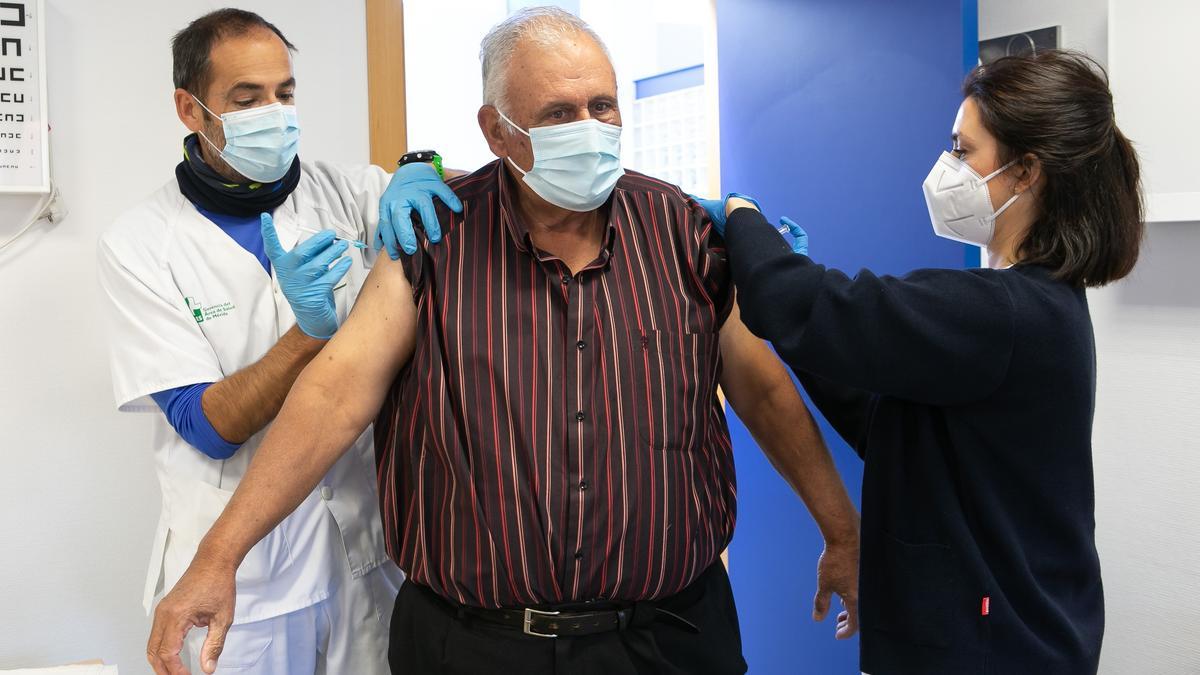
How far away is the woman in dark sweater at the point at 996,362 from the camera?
1.30m

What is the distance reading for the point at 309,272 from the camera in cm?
155

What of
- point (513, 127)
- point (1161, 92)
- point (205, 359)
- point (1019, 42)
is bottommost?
point (205, 359)

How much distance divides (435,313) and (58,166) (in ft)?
4.23

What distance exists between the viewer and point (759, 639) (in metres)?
2.74

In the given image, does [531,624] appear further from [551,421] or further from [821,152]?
[821,152]

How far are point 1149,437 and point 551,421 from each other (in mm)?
1528

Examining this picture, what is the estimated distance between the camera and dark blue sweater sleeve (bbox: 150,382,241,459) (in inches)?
64.7

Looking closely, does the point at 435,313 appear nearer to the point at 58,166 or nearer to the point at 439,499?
the point at 439,499

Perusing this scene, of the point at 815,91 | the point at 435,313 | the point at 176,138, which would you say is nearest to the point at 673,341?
the point at 435,313

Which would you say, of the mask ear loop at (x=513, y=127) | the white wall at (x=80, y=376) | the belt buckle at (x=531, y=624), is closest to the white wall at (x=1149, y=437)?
the mask ear loop at (x=513, y=127)

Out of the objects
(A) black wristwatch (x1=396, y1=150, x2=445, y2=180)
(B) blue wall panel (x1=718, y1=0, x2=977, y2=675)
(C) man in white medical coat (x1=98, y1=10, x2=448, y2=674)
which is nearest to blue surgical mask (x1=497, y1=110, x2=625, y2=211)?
(A) black wristwatch (x1=396, y1=150, x2=445, y2=180)

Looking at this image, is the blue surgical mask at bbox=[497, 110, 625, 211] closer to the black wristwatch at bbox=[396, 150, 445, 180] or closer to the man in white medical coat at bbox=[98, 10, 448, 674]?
the black wristwatch at bbox=[396, 150, 445, 180]

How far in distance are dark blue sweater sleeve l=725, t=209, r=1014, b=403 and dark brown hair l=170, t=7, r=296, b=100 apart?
3.57 feet

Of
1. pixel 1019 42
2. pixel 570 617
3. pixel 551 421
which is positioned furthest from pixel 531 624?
pixel 1019 42
